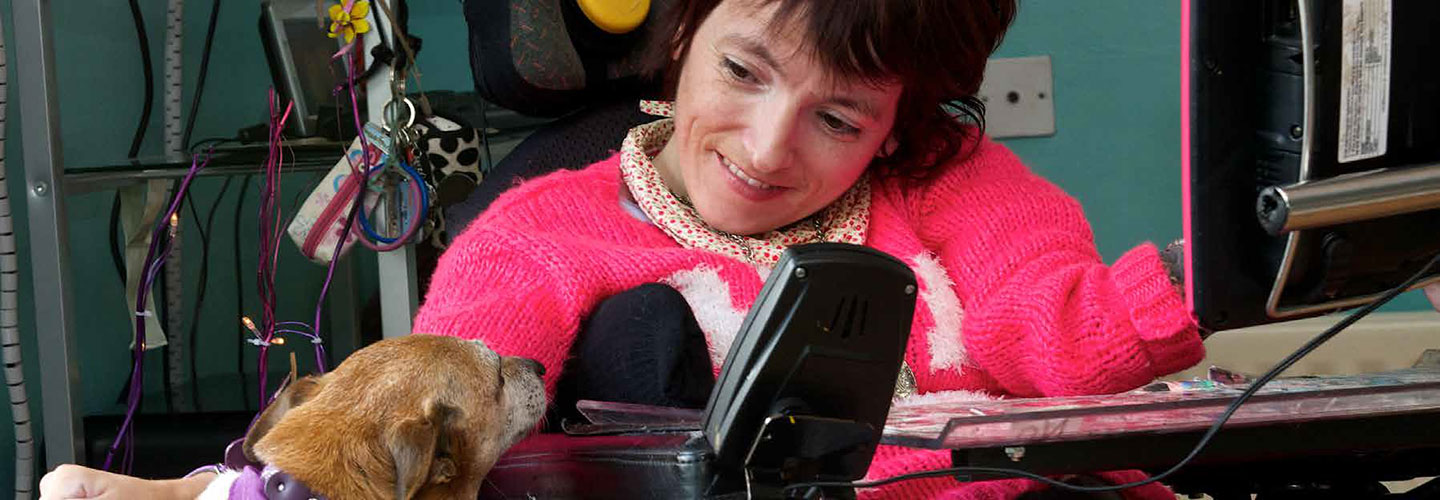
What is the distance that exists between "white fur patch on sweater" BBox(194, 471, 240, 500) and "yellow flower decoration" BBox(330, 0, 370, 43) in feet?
3.23

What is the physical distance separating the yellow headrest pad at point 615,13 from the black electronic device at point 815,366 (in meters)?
0.92

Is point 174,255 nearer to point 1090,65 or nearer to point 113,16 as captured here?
point 113,16

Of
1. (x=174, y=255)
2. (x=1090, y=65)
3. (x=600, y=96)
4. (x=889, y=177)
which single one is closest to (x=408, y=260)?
(x=600, y=96)

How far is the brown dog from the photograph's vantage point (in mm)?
973

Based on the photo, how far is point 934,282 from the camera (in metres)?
1.24

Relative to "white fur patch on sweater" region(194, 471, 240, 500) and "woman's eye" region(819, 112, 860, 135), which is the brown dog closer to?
"white fur patch on sweater" region(194, 471, 240, 500)

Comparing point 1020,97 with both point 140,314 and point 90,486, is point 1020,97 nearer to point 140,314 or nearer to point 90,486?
point 140,314

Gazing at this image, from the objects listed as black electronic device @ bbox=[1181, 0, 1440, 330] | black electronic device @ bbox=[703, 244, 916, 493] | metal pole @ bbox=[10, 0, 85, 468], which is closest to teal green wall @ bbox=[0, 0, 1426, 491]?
metal pole @ bbox=[10, 0, 85, 468]

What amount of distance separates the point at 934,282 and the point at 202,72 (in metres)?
1.67

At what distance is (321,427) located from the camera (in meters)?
1.01

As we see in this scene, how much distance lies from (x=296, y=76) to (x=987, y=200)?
4.27 ft

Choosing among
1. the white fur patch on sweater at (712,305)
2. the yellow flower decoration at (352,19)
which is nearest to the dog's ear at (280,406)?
the white fur patch on sweater at (712,305)

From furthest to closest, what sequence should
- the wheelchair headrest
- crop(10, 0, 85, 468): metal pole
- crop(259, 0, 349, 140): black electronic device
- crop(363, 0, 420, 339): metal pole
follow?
crop(259, 0, 349, 140): black electronic device → crop(363, 0, 420, 339): metal pole → crop(10, 0, 85, 468): metal pole → the wheelchair headrest

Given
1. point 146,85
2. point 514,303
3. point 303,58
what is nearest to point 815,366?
point 514,303
